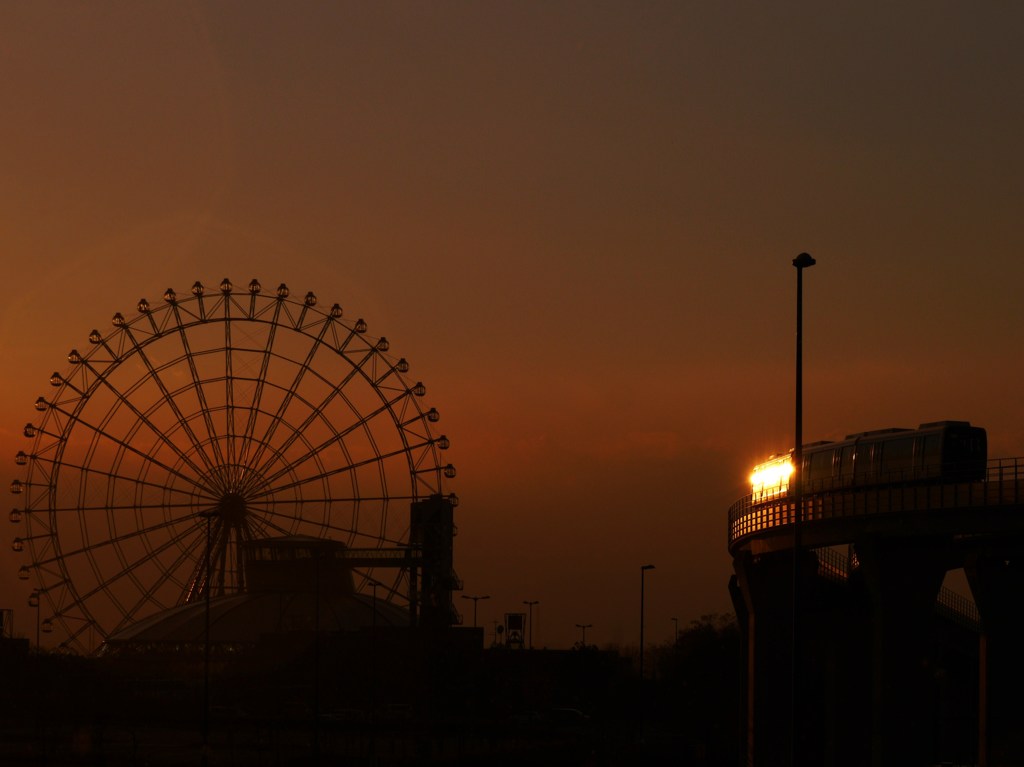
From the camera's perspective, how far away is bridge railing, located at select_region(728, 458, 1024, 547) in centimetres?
4772

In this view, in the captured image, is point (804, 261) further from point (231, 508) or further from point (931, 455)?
point (231, 508)

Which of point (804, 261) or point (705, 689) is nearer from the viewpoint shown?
point (804, 261)

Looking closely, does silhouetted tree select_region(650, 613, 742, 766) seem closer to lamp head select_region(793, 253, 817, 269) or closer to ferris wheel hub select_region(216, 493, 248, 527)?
ferris wheel hub select_region(216, 493, 248, 527)

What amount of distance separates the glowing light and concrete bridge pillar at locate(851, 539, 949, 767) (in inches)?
366

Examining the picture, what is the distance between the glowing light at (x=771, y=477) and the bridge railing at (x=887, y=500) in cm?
82

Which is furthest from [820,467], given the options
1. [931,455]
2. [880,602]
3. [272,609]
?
[272,609]

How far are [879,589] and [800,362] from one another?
17052 millimetres

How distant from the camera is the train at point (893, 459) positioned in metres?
54.8

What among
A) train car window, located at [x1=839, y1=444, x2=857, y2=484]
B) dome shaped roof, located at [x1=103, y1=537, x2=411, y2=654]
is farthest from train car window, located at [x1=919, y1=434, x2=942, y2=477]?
→ dome shaped roof, located at [x1=103, y1=537, x2=411, y2=654]

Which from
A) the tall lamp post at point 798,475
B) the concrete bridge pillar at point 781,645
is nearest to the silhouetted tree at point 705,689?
the concrete bridge pillar at point 781,645

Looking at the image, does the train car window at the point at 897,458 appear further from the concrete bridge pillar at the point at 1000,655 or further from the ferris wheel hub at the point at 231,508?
the ferris wheel hub at the point at 231,508

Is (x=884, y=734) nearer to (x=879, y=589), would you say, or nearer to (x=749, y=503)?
(x=879, y=589)

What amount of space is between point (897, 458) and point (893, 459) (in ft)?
0.79

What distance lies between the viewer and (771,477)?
6912 cm
